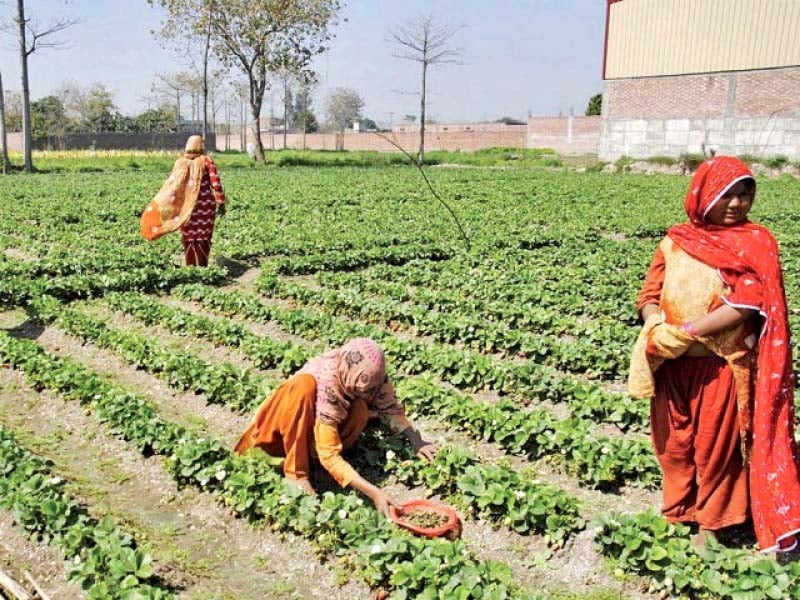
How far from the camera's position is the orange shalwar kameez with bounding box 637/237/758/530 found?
3.45 m

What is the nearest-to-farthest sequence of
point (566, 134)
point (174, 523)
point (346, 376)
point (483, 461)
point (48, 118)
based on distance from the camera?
point (346, 376), point (174, 523), point (483, 461), point (566, 134), point (48, 118)

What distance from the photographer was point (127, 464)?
4992 mm

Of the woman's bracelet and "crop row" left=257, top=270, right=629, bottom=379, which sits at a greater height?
the woman's bracelet

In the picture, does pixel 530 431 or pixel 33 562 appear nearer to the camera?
pixel 33 562

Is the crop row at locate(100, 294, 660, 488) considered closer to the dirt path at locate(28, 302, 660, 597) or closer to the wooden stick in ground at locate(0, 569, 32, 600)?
the dirt path at locate(28, 302, 660, 597)

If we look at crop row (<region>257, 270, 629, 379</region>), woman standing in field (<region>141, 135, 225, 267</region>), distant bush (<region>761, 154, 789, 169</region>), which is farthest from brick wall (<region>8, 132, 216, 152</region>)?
crop row (<region>257, 270, 629, 379</region>)

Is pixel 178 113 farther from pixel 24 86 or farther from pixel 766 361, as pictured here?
pixel 766 361

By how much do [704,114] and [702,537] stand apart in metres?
30.7

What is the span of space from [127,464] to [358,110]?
72990 mm

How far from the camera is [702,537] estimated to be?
3.69m

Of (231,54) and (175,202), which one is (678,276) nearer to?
(175,202)

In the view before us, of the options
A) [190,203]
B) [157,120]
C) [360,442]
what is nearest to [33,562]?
[360,442]

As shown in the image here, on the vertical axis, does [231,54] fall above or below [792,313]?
above

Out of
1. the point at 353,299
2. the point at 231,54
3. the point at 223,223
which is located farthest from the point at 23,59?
the point at 353,299
